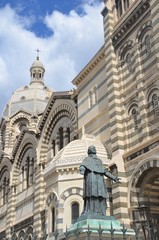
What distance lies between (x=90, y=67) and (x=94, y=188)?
47.0 ft

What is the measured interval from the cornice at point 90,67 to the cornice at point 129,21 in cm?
202

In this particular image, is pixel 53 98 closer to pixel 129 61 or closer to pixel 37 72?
pixel 129 61

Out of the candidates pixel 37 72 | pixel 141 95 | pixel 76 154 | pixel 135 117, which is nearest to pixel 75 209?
pixel 76 154

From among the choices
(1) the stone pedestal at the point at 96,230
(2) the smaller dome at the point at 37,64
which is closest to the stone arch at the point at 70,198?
(1) the stone pedestal at the point at 96,230

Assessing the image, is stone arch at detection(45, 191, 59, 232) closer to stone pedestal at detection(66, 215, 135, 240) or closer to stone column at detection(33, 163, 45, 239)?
stone column at detection(33, 163, 45, 239)

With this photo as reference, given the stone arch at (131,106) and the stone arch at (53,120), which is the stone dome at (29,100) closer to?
the stone arch at (53,120)

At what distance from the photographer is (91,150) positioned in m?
9.82

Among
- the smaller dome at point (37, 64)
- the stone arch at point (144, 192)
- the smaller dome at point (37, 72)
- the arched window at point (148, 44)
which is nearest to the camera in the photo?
the stone arch at point (144, 192)

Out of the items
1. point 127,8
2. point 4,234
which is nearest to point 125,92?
point 127,8

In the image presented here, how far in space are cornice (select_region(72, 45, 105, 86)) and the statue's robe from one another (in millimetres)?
12487

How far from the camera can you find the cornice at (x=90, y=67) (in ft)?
70.3

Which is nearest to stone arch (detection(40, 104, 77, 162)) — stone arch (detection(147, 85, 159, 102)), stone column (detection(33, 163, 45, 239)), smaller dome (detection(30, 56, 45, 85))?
stone column (detection(33, 163, 45, 239))

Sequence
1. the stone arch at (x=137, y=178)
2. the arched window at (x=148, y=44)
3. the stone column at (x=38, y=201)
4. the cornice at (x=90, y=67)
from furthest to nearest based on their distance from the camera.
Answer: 1. the stone column at (x=38, y=201)
2. the cornice at (x=90, y=67)
3. the arched window at (x=148, y=44)
4. the stone arch at (x=137, y=178)

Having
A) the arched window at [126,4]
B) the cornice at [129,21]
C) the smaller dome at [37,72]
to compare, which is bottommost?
the cornice at [129,21]
